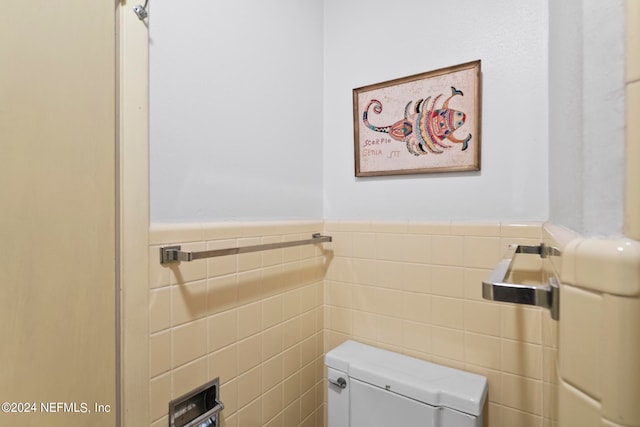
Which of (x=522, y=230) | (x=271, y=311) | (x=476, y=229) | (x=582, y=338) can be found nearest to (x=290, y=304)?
(x=271, y=311)

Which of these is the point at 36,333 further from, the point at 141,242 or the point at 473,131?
the point at 473,131

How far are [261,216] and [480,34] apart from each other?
980 mm

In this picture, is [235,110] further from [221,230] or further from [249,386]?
[249,386]

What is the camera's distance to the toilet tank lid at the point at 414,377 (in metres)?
0.87

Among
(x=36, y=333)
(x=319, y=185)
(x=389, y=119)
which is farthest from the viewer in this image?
(x=319, y=185)

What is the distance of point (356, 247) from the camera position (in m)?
1.24

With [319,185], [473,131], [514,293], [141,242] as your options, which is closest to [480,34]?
[473,131]

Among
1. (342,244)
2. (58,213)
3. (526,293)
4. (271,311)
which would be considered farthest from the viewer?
(342,244)

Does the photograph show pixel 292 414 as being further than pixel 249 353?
Yes

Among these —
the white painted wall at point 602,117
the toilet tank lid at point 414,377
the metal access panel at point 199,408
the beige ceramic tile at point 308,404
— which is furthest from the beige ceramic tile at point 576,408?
the beige ceramic tile at point 308,404

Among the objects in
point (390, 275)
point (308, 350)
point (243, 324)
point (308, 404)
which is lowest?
point (308, 404)

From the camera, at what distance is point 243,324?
957 millimetres

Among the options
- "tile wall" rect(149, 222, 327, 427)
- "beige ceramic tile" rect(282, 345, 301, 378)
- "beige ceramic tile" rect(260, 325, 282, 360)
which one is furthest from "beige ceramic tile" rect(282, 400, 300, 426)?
"beige ceramic tile" rect(260, 325, 282, 360)

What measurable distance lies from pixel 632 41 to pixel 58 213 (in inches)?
35.3
